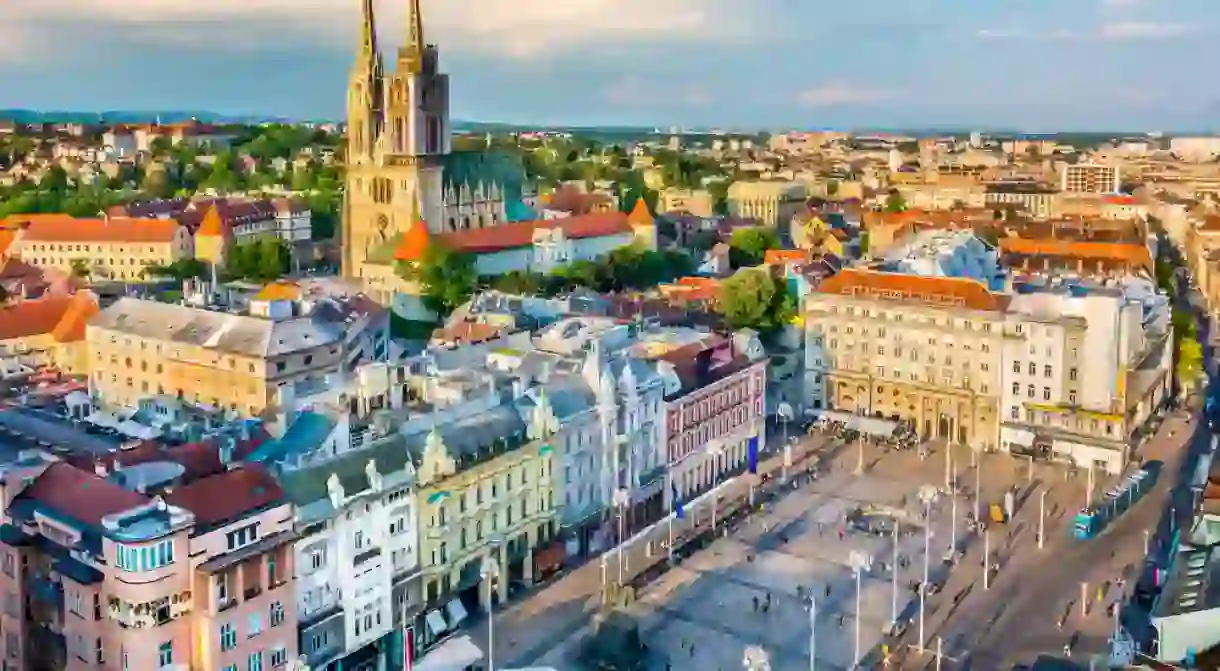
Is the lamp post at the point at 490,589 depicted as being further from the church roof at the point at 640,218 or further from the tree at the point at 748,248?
the church roof at the point at 640,218

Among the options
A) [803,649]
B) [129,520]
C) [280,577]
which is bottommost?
[803,649]

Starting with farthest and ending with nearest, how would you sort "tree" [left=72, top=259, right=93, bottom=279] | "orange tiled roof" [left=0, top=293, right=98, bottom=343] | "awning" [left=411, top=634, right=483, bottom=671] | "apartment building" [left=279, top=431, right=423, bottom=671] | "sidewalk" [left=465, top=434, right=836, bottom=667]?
"tree" [left=72, top=259, right=93, bottom=279] < "orange tiled roof" [left=0, top=293, right=98, bottom=343] < "sidewalk" [left=465, top=434, right=836, bottom=667] < "apartment building" [left=279, top=431, right=423, bottom=671] < "awning" [left=411, top=634, right=483, bottom=671]

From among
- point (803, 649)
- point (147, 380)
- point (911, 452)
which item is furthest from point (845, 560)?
point (147, 380)

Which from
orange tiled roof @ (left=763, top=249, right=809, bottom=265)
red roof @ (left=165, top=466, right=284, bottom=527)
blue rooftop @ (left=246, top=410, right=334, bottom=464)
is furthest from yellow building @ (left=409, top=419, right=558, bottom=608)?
orange tiled roof @ (left=763, top=249, right=809, bottom=265)

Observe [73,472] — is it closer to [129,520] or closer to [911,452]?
[129,520]

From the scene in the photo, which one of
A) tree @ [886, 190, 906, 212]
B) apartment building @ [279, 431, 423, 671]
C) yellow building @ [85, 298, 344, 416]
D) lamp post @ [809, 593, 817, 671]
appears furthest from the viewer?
tree @ [886, 190, 906, 212]

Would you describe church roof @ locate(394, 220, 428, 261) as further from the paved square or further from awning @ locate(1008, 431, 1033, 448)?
awning @ locate(1008, 431, 1033, 448)
